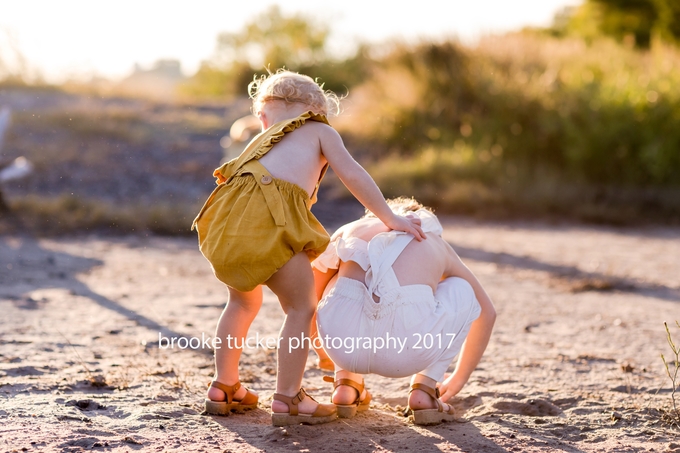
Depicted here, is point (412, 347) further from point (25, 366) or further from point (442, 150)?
point (442, 150)

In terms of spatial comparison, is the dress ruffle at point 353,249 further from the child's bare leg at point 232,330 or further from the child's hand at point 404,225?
the child's bare leg at point 232,330

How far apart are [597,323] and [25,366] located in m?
3.54

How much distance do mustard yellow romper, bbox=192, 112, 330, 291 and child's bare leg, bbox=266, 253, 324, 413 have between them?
0.07 meters

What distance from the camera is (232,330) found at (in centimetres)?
308

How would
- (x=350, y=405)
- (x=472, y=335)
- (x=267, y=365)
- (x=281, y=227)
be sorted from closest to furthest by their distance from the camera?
(x=281, y=227) < (x=350, y=405) < (x=472, y=335) < (x=267, y=365)

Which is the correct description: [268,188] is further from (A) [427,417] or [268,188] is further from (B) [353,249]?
(A) [427,417]

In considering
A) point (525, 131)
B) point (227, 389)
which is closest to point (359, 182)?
point (227, 389)

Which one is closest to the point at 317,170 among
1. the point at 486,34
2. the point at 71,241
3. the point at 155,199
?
the point at 71,241

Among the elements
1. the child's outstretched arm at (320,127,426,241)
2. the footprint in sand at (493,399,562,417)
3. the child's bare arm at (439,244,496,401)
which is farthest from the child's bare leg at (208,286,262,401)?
the footprint in sand at (493,399,562,417)

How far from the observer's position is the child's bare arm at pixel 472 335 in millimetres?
3236

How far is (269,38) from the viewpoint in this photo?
2819 centimetres

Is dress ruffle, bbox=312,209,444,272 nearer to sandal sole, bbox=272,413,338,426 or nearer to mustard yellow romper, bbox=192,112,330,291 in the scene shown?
mustard yellow romper, bbox=192,112,330,291

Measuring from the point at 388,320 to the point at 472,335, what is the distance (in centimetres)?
54

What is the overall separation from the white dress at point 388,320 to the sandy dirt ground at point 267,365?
284 millimetres
